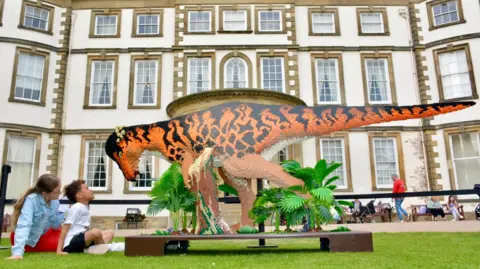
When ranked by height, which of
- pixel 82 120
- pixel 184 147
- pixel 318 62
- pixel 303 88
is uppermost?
pixel 318 62

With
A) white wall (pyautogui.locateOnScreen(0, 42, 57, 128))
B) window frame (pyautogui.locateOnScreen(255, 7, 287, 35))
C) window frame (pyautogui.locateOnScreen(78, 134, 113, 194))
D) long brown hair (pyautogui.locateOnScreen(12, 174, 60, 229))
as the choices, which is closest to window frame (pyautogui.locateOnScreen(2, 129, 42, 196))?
white wall (pyautogui.locateOnScreen(0, 42, 57, 128))

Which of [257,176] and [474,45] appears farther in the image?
[474,45]

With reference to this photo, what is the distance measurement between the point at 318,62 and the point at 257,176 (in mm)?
13454

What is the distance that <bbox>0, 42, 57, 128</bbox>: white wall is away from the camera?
16.7m

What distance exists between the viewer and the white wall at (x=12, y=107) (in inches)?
657

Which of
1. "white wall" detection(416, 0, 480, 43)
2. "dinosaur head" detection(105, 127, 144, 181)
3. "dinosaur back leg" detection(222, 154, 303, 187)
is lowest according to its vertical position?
"dinosaur back leg" detection(222, 154, 303, 187)

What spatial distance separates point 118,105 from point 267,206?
531 inches

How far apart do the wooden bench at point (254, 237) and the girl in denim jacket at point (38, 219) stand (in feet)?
4.36

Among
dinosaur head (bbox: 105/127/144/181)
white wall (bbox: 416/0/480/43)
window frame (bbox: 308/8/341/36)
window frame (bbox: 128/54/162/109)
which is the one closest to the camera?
dinosaur head (bbox: 105/127/144/181)

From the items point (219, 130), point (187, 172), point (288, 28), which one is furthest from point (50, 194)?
point (288, 28)

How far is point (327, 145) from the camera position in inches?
700

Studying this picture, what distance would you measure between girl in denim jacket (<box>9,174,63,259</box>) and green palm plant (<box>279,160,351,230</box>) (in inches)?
131

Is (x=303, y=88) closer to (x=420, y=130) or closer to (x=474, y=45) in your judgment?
(x=420, y=130)

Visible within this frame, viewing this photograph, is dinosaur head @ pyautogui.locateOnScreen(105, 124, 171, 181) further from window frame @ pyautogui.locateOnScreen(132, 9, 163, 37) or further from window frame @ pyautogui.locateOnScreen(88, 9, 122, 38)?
window frame @ pyautogui.locateOnScreen(88, 9, 122, 38)
